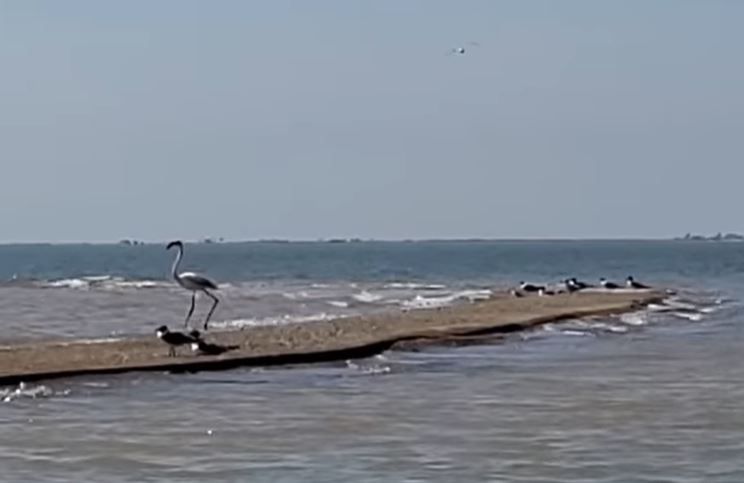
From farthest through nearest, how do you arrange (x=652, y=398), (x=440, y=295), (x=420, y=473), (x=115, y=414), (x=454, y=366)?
(x=440, y=295), (x=454, y=366), (x=652, y=398), (x=115, y=414), (x=420, y=473)

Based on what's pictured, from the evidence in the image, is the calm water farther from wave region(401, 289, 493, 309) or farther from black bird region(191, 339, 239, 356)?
wave region(401, 289, 493, 309)

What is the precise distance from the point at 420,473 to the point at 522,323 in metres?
20.3

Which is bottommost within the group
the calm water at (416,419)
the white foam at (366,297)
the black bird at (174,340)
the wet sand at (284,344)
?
the calm water at (416,419)

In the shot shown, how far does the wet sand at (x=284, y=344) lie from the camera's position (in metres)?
22.2

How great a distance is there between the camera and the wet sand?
72.8 feet

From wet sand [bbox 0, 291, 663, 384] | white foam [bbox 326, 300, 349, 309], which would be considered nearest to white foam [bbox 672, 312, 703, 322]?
wet sand [bbox 0, 291, 663, 384]

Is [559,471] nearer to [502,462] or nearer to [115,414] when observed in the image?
[502,462]

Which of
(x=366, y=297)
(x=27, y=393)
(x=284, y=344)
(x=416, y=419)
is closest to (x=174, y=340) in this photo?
(x=284, y=344)

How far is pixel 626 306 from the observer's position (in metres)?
42.7

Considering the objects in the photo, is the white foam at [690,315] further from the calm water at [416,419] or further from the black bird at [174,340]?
the black bird at [174,340]

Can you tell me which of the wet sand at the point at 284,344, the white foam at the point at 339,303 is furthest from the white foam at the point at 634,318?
the white foam at the point at 339,303

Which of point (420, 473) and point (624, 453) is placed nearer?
point (420, 473)

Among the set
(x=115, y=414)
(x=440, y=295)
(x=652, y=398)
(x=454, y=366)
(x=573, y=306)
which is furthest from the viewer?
(x=440, y=295)

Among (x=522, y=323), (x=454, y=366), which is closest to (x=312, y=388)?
(x=454, y=366)
